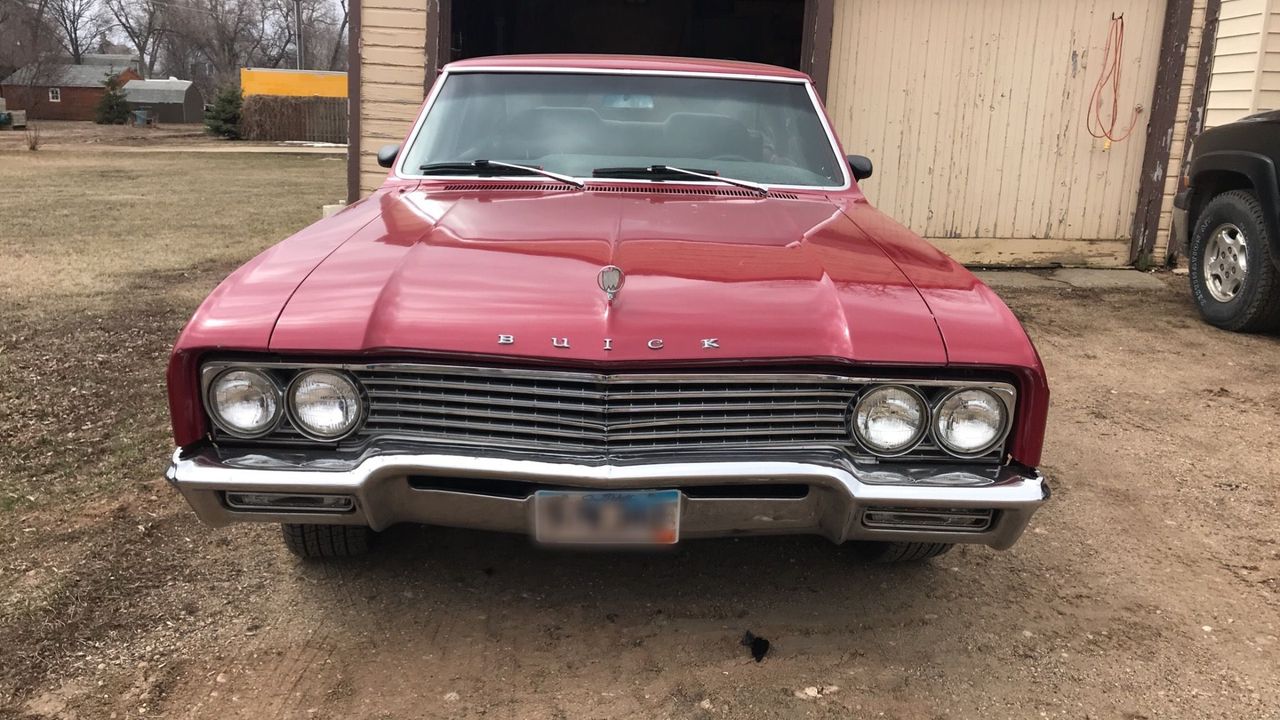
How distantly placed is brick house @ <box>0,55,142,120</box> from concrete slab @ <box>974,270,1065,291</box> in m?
53.7

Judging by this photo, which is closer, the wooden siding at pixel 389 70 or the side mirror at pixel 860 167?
the side mirror at pixel 860 167

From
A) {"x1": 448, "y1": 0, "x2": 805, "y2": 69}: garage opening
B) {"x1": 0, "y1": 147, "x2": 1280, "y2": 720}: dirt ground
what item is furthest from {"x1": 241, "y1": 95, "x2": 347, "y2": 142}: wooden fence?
{"x1": 0, "y1": 147, "x2": 1280, "y2": 720}: dirt ground

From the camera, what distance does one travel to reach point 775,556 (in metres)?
3.23

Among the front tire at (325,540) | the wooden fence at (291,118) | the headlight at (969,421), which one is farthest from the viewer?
the wooden fence at (291,118)

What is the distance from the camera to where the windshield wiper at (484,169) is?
3484mm

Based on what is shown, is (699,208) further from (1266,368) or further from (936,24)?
(936,24)

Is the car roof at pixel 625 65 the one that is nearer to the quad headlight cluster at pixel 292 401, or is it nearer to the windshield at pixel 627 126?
the windshield at pixel 627 126

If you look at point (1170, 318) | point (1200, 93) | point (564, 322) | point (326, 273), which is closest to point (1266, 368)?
point (1170, 318)

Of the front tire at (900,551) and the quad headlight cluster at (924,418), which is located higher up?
the quad headlight cluster at (924,418)

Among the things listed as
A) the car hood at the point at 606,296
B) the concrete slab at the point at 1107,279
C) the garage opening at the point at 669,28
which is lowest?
the concrete slab at the point at 1107,279

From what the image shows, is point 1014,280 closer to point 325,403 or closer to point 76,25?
point 325,403

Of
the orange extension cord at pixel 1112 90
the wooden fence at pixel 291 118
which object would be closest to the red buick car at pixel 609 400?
the orange extension cord at pixel 1112 90

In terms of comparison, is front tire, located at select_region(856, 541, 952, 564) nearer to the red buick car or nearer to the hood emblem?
the red buick car

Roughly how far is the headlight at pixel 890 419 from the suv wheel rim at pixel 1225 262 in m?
4.81
